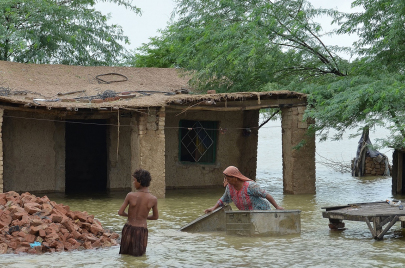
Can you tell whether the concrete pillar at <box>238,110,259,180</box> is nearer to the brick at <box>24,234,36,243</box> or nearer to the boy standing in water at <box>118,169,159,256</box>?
the brick at <box>24,234,36,243</box>

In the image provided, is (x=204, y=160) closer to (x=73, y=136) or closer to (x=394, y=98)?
(x=73, y=136)

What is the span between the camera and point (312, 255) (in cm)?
784

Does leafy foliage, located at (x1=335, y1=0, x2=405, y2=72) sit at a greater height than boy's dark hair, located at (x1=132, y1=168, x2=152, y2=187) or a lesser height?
greater

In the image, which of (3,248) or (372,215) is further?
(372,215)

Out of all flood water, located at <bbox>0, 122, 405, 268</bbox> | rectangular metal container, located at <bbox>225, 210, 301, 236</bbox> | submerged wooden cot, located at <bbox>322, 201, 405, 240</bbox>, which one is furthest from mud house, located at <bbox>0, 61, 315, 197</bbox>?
submerged wooden cot, located at <bbox>322, 201, 405, 240</bbox>

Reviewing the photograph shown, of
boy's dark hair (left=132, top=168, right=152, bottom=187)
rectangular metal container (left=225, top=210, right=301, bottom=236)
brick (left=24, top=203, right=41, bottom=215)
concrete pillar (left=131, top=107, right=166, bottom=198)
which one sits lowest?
rectangular metal container (left=225, top=210, right=301, bottom=236)

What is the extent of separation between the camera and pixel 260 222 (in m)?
8.84

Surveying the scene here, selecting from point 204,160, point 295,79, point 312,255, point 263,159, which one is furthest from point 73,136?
point 263,159

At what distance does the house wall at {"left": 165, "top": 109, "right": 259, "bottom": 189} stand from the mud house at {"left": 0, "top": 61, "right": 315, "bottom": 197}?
0.03 m

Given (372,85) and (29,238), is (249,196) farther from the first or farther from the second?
(372,85)

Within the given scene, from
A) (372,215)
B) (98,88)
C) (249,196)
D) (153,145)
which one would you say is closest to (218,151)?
(153,145)

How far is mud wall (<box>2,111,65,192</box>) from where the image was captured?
15.1 m

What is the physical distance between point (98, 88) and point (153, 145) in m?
3.31

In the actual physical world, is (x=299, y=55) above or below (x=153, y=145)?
above
